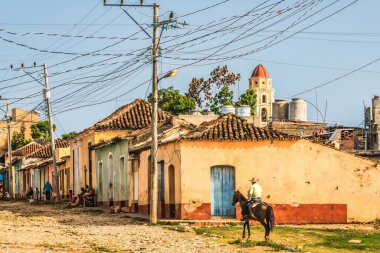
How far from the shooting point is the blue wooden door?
31.9m

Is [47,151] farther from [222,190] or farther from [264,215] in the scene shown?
[264,215]

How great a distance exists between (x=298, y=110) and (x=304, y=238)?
4179 centimetres

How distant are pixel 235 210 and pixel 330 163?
4.22 meters

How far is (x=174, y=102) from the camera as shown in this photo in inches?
2717

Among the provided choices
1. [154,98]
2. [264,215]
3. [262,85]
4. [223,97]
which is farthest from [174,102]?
[262,85]

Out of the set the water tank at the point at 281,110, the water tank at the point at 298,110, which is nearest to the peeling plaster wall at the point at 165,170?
the water tank at the point at 298,110

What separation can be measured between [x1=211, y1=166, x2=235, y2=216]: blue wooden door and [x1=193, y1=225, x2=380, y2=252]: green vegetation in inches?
125

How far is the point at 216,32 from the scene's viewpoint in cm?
2658

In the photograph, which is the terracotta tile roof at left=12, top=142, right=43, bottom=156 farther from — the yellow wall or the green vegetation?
the green vegetation

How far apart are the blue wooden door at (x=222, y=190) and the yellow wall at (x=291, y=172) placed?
0.86ft

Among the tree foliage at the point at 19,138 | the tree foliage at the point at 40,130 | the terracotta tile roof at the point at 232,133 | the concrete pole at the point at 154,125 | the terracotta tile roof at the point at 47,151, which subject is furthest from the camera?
the tree foliage at the point at 19,138

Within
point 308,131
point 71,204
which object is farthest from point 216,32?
point 308,131

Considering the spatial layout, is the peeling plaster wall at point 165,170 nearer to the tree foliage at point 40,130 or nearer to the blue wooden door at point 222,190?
the blue wooden door at point 222,190

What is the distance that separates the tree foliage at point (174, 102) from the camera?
2694 inches
